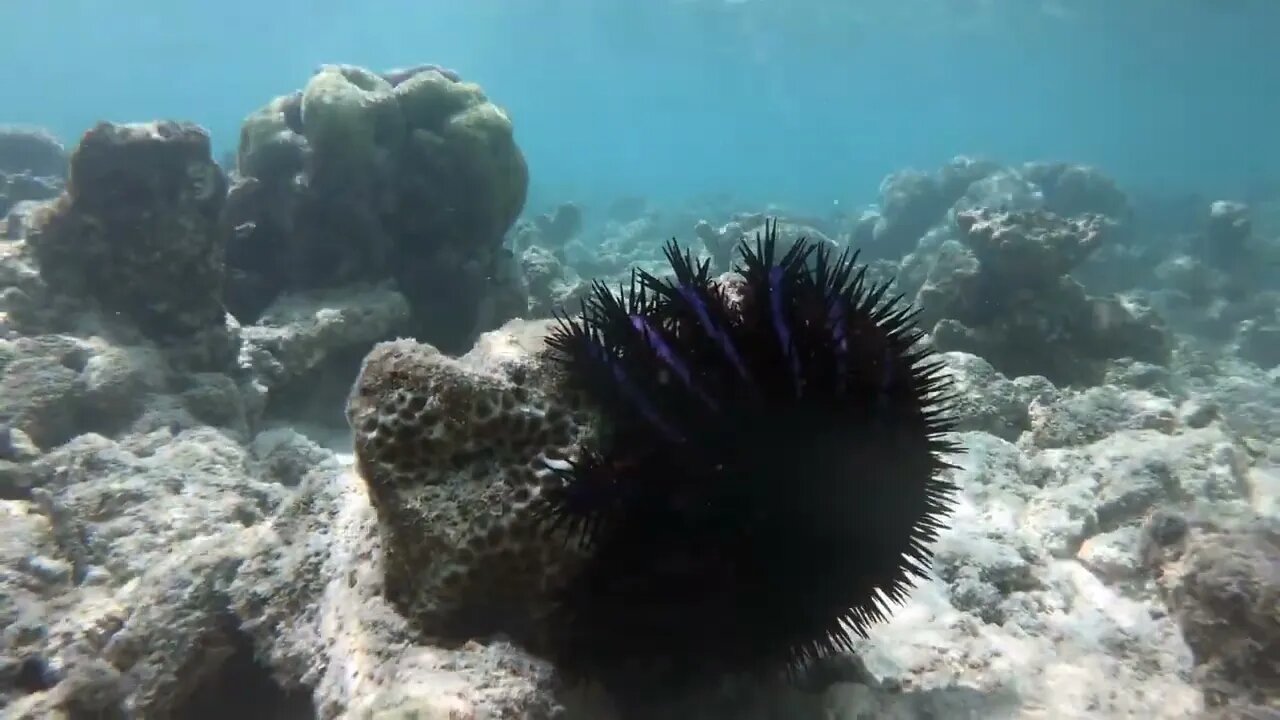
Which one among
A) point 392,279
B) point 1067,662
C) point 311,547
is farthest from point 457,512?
point 392,279

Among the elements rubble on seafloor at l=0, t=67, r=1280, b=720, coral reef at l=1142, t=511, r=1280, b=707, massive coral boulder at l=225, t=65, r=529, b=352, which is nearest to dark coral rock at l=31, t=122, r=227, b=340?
rubble on seafloor at l=0, t=67, r=1280, b=720

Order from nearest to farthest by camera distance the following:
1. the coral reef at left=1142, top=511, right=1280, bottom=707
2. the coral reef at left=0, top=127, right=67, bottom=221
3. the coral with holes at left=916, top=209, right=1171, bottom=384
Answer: the coral reef at left=1142, top=511, right=1280, bottom=707 < the coral with holes at left=916, top=209, right=1171, bottom=384 < the coral reef at left=0, top=127, right=67, bottom=221

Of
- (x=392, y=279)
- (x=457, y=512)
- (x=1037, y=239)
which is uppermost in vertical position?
(x=392, y=279)

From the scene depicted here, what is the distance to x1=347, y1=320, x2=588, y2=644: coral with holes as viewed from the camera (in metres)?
2.37

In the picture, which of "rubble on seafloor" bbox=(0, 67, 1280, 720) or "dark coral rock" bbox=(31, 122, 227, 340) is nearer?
"rubble on seafloor" bbox=(0, 67, 1280, 720)

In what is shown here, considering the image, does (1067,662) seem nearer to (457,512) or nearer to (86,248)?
(457,512)

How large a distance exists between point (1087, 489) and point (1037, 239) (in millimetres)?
5317

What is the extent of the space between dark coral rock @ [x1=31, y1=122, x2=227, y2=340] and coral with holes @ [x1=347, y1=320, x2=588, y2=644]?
4875 mm

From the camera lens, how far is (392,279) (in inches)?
326

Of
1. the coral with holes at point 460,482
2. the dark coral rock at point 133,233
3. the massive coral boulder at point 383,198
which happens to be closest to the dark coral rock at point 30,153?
the massive coral boulder at point 383,198

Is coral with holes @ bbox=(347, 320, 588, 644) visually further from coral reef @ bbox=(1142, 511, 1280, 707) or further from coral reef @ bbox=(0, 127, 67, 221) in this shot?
coral reef @ bbox=(0, 127, 67, 221)

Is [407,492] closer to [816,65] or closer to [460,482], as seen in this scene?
[460,482]

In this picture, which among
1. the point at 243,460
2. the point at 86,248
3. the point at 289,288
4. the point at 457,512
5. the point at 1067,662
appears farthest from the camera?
the point at 289,288

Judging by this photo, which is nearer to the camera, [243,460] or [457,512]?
[457,512]
